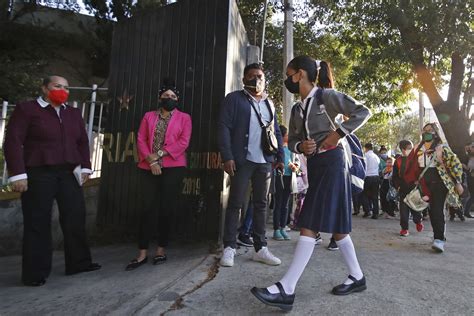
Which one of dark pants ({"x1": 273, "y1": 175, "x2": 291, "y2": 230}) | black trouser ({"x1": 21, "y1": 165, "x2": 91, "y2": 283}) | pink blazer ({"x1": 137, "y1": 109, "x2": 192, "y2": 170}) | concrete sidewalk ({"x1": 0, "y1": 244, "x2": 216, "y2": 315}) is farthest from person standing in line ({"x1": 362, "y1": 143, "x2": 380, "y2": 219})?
black trouser ({"x1": 21, "y1": 165, "x2": 91, "y2": 283})

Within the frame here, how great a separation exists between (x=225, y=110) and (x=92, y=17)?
10.0 m

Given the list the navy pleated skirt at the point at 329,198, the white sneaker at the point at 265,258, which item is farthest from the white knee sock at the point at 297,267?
the white sneaker at the point at 265,258

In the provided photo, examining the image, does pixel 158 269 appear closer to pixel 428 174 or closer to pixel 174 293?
pixel 174 293

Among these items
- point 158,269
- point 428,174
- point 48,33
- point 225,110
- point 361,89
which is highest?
point 48,33

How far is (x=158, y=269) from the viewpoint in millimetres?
3561

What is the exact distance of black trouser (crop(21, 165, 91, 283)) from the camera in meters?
3.41

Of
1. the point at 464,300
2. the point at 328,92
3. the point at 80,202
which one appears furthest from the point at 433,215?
the point at 80,202

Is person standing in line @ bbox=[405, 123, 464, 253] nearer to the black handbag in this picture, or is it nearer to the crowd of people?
the crowd of people

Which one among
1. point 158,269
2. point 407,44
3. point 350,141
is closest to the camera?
point 350,141

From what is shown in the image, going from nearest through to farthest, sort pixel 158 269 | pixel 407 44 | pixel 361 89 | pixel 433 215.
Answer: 1. pixel 158 269
2. pixel 433 215
3. pixel 407 44
4. pixel 361 89

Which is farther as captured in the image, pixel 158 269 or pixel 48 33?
pixel 48 33

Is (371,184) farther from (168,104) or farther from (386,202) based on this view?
(168,104)

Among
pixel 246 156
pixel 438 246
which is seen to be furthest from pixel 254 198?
pixel 438 246

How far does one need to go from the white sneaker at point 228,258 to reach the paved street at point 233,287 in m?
0.07
